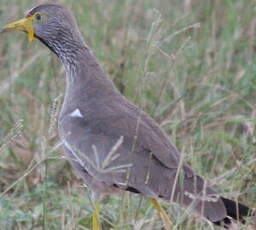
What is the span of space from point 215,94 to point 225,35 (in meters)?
1.05

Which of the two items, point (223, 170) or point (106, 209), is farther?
point (223, 170)

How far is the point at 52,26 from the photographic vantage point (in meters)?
6.06

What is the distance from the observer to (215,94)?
7.21m

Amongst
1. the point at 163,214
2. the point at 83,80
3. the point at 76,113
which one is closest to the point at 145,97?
the point at 83,80

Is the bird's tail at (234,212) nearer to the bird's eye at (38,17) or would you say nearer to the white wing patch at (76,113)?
the white wing patch at (76,113)

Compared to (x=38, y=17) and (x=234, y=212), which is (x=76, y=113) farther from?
(x=234, y=212)

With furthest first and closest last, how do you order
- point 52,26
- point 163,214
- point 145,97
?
1. point 145,97
2. point 52,26
3. point 163,214

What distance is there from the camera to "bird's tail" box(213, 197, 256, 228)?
5051mm

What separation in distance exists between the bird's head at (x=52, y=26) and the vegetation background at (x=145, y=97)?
542mm

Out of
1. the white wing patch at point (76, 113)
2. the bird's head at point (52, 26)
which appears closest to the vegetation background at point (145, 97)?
the white wing patch at point (76, 113)

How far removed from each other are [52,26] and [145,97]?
1370mm

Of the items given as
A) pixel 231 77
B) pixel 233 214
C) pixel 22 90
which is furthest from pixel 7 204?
pixel 231 77

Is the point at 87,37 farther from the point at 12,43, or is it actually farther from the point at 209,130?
the point at 209,130

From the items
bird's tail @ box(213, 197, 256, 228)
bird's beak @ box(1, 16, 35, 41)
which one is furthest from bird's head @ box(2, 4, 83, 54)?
bird's tail @ box(213, 197, 256, 228)
